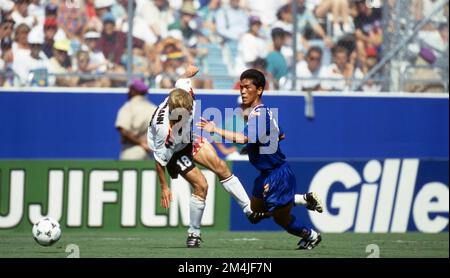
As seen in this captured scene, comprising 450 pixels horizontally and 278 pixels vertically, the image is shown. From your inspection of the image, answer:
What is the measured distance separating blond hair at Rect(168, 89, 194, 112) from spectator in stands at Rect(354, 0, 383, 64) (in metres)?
7.01

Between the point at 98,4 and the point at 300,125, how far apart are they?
403 centimetres

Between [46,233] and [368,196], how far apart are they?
6.10 m

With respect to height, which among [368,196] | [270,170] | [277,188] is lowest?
[368,196]

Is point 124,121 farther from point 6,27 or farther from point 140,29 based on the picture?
point 6,27

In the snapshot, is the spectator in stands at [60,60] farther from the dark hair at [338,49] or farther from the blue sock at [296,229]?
the blue sock at [296,229]

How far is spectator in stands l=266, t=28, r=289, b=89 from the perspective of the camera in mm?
18797

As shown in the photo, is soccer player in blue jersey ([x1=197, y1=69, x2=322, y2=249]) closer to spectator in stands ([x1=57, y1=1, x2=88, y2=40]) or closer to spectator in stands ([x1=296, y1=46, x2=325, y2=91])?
spectator in stands ([x1=57, y1=1, x2=88, y2=40])

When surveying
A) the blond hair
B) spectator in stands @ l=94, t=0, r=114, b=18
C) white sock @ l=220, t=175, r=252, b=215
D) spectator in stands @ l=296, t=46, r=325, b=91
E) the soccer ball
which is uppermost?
spectator in stands @ l=94, t=0, r=114, b=18

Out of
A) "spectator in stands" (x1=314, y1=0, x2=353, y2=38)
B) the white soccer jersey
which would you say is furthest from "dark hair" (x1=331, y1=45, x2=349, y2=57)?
the white soccer jersey

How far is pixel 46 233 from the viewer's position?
1252 cm

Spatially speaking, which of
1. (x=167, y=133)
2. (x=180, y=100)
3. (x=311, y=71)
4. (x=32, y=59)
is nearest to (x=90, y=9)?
(x=32, y=59)

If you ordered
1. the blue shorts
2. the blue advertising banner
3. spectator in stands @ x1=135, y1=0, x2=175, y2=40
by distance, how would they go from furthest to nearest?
spectator in stands @ x1=135, y1=0, x2=175, y2=40 < the blue advertising banner < the blue shorts
